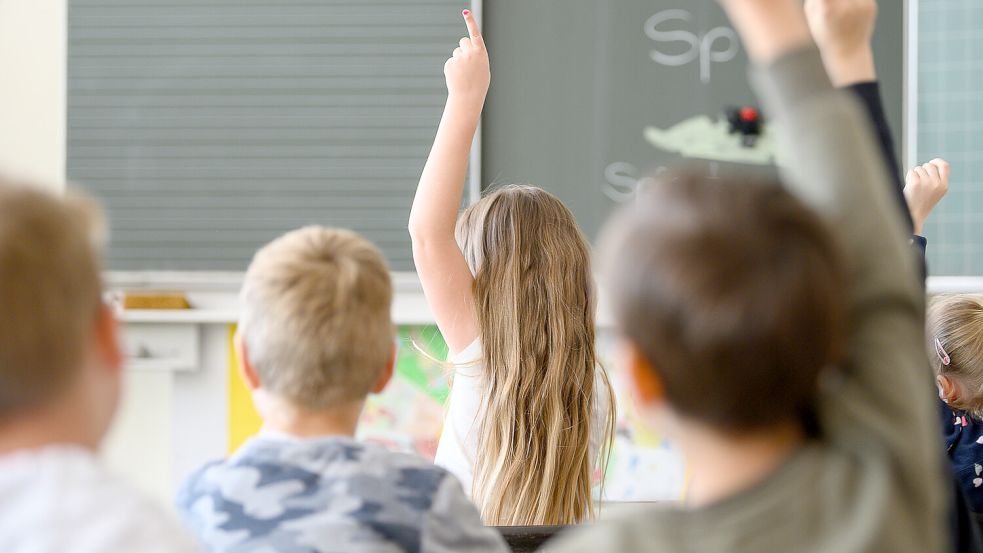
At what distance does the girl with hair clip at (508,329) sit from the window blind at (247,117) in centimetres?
154

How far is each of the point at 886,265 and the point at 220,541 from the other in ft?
1.94

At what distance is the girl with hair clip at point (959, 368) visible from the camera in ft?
6.10

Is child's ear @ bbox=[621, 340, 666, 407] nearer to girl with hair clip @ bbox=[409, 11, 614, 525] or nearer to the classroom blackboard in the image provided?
girl with hair clip @ bbox=[409, 11, 614, 525]

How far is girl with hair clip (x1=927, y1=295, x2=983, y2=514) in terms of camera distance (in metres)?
1.86

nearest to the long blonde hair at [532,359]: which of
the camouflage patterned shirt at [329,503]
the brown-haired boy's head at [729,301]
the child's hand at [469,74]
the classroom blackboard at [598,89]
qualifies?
the child's hand at [469,74]

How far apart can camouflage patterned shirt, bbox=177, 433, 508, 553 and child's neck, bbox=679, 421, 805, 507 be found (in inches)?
11.7

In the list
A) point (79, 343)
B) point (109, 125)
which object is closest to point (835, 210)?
point (79, 343)

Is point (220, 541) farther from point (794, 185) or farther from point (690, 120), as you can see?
point (690, 120)

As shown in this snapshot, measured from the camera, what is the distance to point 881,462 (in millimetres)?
667

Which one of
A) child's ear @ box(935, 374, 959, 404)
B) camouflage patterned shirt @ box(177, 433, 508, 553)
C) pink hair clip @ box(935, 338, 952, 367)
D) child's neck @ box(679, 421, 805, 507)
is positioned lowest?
child's ear @ box(935, 374, 959, 404)

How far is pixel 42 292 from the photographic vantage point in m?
0.68

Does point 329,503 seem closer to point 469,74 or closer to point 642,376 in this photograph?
point 642,376

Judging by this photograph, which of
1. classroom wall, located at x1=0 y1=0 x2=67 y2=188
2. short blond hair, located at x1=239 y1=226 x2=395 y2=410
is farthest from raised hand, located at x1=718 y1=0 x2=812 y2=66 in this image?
classroom wall, located at x1=0 y1=0 x2=67 y2=188

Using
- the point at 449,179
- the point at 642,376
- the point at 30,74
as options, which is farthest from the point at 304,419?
the point at 30,74
